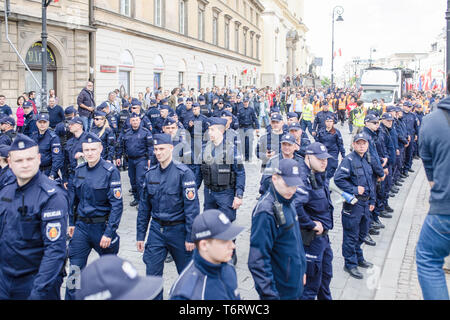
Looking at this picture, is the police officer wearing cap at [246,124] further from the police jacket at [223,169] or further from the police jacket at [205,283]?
the police jacket at [205,283]

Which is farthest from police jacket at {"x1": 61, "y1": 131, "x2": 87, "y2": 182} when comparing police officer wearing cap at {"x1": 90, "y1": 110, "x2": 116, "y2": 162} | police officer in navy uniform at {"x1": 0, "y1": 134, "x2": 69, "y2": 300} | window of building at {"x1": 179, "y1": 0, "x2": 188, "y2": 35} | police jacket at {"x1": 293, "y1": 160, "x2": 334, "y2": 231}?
window of building at {"x1": 179, "y1": 0, "x2": 188, "y2": 35}

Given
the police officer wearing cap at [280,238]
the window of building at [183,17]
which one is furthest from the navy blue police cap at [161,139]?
the window of building at [183,17]

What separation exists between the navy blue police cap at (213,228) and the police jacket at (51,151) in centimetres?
608

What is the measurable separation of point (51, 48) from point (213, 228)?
18198 mm

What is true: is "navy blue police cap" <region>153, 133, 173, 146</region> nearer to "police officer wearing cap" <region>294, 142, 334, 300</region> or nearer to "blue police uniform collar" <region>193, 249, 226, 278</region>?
"police officer wearing cap" <region>294, 142, 334, 300</region>

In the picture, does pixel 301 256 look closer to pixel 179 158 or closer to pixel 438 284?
pixel 438 284

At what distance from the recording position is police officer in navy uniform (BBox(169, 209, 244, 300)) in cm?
285

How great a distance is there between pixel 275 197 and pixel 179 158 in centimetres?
583

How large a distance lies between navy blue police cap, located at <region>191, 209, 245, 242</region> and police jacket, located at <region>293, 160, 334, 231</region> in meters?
1.96

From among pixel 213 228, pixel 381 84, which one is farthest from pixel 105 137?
pixel 381 84

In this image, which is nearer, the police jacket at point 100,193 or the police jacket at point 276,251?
the police jacket at point 276,251

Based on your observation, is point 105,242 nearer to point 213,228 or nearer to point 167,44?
point 213,228

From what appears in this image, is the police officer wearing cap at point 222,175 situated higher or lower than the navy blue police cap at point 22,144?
lower

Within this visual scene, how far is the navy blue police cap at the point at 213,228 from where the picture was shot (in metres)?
2.95
